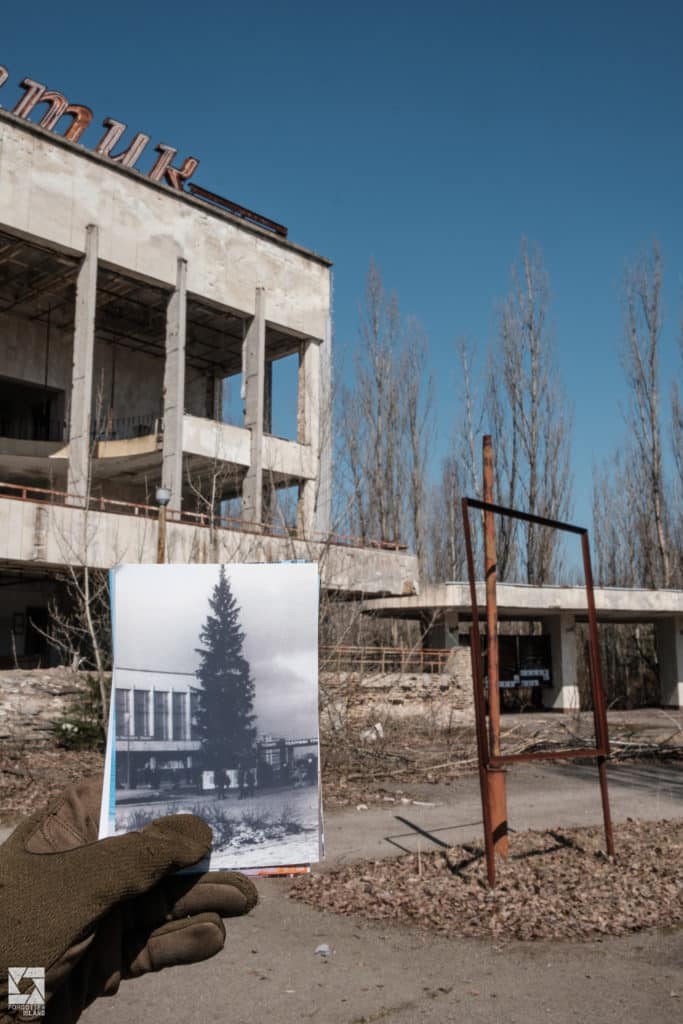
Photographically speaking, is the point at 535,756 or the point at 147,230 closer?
the point at 535,756

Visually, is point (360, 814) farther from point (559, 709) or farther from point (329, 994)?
point (559, 709)

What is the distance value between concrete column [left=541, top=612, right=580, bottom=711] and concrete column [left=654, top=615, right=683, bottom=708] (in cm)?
507

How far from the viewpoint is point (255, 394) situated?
30.9 meters

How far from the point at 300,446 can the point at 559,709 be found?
518 inches

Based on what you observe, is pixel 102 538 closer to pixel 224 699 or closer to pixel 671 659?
pixel 224 699

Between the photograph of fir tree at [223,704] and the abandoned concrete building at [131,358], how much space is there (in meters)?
13.4

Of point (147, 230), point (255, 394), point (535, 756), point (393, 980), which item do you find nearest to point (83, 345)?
point (147, 230)

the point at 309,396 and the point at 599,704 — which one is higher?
the point at 309,396

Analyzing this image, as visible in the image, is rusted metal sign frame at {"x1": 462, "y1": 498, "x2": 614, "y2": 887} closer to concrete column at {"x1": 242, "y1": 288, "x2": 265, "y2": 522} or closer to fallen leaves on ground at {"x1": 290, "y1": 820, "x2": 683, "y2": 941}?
fallen leaves on ground at {"x1": 290, "y1": 820, "x2": 683, "y2": 941}

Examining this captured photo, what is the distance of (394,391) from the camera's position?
3928cm

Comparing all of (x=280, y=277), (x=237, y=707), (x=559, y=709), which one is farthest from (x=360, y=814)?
(x=280, y=277)

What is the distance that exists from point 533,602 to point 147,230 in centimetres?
1737

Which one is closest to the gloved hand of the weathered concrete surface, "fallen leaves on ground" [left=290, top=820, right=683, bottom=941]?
"fallen leaves on ground" [left=290, top=820, right=683, bottom=941]

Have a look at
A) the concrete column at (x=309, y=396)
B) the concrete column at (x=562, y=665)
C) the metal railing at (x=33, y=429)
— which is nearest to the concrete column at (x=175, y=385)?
the concrete column at (x=309, y=396)
